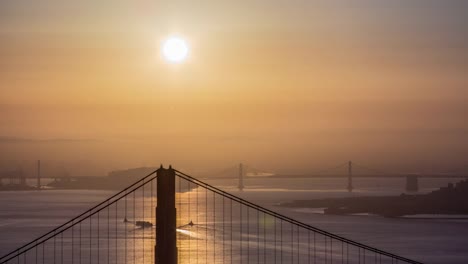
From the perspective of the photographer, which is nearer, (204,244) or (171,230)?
(171,230)

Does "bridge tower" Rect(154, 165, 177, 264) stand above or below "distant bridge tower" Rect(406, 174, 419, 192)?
below

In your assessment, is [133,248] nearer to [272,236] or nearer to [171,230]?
[272,236]

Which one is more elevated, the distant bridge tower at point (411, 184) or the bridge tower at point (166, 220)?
the distant bridge tower at point (411, 184)

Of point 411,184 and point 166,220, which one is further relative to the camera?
point 411,184

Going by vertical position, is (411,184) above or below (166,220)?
above

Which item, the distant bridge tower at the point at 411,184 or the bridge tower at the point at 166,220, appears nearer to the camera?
the bridge tower at the point at 166,220

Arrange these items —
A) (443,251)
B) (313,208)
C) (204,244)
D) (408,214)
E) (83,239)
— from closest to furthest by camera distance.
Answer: (443,251) < (204,244) < (83,239) < (408,214) < (313,208)

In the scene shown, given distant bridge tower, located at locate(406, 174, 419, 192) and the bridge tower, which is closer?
the bridge tower

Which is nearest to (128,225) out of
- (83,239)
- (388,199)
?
(83,239)
